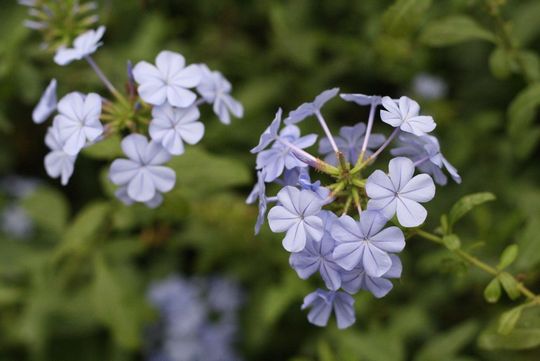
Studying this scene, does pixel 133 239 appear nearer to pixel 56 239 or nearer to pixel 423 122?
pixel 56 239

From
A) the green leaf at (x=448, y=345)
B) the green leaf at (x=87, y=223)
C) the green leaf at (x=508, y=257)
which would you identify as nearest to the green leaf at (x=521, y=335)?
the green leaf at (x=508, y=257)

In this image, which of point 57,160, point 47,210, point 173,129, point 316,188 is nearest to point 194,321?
point 47,210

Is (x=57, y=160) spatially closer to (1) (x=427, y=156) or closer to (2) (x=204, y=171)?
(2) (x=204, y=171)

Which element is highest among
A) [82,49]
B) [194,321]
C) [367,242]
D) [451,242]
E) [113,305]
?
[82,49]

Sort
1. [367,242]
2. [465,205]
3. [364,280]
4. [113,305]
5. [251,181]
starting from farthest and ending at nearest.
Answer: [251,181], [113,305], [465,205], [364,280], [367,242]

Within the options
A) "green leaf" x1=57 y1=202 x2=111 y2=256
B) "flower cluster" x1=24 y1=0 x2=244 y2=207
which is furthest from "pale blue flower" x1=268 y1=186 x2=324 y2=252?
"green leaf" x1=57 y1=202 x2=111 y2=256
